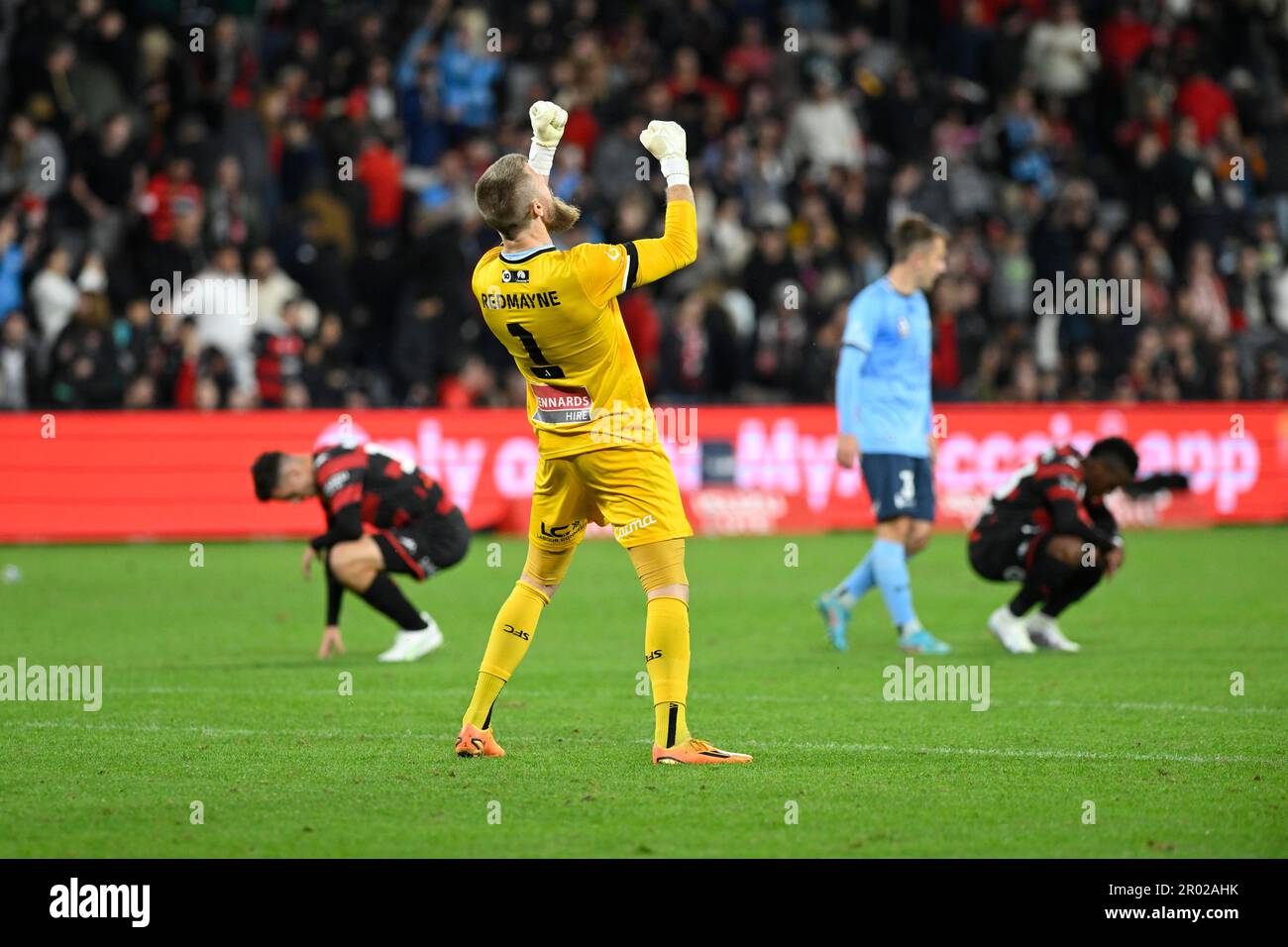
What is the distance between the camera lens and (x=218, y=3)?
24.1 metres

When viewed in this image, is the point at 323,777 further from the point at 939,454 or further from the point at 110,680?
the point at 939,454

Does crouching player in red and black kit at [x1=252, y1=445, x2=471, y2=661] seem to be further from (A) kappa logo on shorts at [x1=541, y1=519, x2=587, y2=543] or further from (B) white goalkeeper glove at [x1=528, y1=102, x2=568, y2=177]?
(B) white goalkeeper glove at [x1=528, y1=102, x2=568, y2=177]

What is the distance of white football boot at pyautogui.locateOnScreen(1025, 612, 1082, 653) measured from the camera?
40.9 feet

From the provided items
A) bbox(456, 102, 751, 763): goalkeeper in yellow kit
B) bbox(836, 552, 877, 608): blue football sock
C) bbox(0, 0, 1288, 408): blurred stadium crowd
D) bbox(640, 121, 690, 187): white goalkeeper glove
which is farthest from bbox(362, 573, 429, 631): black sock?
bbox(0, 0, 1288, 408): blurred stadium crowd

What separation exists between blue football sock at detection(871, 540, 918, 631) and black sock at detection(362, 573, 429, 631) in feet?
9.71

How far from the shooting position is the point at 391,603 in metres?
12.0

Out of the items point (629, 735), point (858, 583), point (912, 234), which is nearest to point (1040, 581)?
point (858, 583)

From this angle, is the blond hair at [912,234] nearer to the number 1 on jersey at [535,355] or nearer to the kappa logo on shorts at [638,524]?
the number 1 on jersey at [535,355]

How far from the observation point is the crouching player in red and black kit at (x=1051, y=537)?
12133mm

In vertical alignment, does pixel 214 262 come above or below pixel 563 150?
below

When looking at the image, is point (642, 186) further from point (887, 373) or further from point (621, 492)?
point (621, 492)

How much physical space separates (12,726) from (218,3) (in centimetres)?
1648
